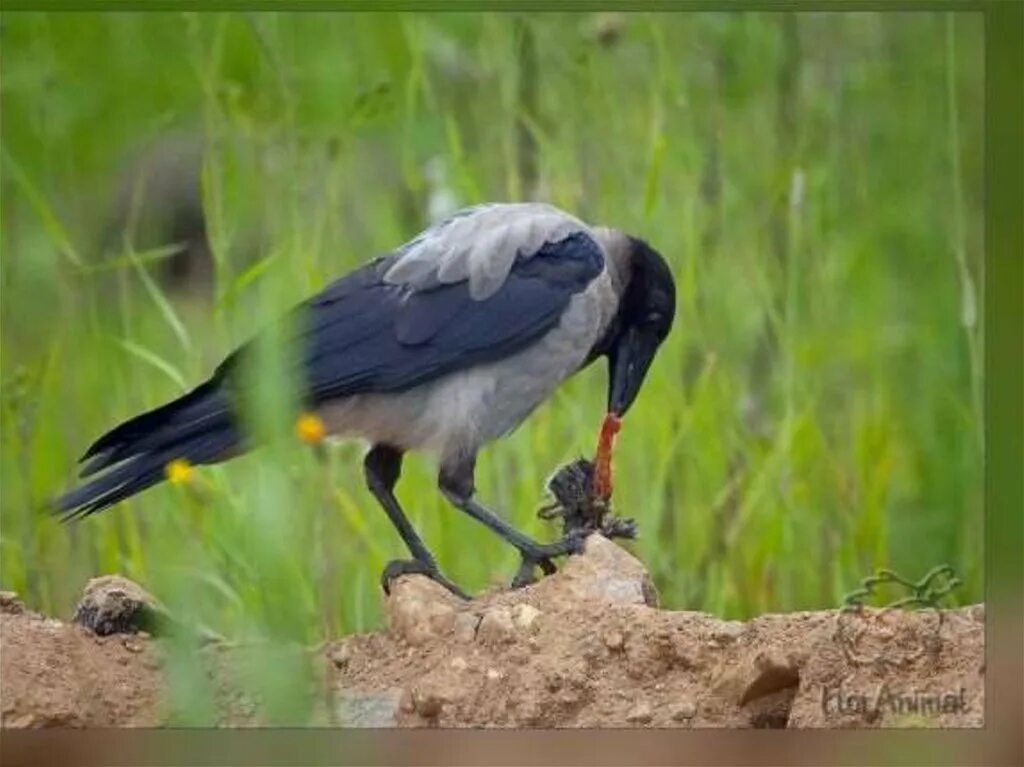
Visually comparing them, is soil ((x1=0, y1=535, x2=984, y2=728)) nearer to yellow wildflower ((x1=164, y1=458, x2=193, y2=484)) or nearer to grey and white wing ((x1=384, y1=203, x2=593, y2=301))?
yellow wildflower ((x1=164, y1=458, x2=193, y2=484))

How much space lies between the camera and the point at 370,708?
227 centimetres

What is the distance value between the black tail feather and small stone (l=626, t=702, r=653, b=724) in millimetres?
540

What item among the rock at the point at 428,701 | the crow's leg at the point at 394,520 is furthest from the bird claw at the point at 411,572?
the rock at the point at 428,701

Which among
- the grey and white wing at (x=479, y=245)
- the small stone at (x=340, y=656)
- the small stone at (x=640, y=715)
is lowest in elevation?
the small stone at (x=640, y=715)

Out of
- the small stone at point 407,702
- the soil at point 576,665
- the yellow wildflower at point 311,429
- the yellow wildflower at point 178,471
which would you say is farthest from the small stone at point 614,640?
the yellow wildflower at point 178,471

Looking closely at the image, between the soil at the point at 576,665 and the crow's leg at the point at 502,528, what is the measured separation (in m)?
0.02

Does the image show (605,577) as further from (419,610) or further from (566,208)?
(566,208)

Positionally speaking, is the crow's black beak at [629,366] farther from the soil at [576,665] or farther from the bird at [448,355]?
the soil at [576,665]

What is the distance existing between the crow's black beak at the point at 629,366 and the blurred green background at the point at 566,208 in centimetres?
2

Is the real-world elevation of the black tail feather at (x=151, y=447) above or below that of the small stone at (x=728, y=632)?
above

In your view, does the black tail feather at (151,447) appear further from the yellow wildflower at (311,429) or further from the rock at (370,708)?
the rock at (370,708)

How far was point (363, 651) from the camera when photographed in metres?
2.28

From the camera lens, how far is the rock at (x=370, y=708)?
2.27m

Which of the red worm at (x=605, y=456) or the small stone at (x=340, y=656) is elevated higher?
the red worm at (x=605, y=456)
